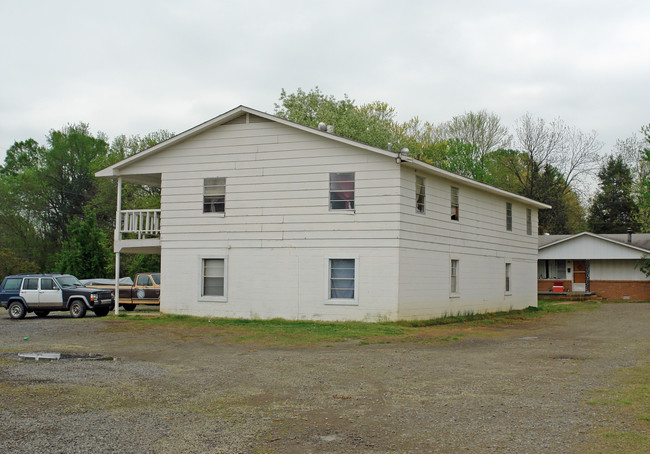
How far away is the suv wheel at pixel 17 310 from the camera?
79.4ft

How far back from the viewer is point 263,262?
22422 mm

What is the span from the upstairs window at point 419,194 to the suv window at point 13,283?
14.5 meters

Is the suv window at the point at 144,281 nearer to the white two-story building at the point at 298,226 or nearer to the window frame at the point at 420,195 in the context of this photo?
the white two-story building at the point at 298,226

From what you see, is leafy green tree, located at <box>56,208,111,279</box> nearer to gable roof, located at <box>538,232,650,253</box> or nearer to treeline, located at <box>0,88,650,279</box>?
treeline, located at <box>0,88,650,279</box>

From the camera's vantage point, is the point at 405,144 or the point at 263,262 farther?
the point at 405,144

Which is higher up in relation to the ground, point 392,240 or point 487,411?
point 392,240

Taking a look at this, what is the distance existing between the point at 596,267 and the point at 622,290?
2.13m

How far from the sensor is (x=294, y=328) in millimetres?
19578

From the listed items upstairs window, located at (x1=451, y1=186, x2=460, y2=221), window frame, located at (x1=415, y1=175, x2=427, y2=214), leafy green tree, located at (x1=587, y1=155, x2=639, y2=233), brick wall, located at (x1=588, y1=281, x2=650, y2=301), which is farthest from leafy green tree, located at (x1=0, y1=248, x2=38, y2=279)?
leafy green tree, located at (x1=587, y1=155, x2=639, y2=233)

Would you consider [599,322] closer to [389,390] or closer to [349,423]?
[389,390]

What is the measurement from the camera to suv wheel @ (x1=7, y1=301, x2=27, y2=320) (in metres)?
24.2

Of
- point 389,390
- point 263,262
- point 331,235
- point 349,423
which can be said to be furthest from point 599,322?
point 349,423

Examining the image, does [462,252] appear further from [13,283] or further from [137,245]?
[13,283]

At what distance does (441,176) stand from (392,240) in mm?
3916
